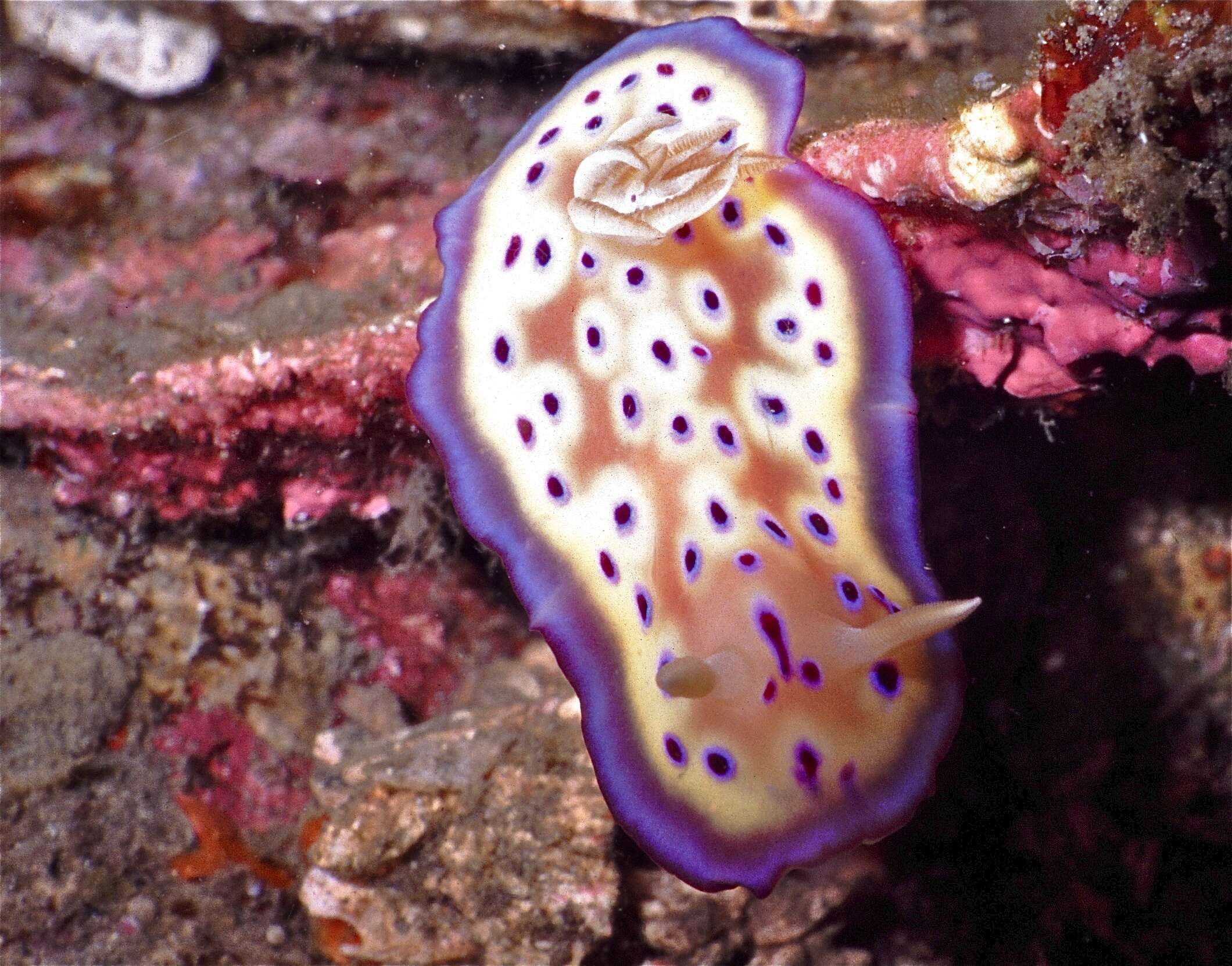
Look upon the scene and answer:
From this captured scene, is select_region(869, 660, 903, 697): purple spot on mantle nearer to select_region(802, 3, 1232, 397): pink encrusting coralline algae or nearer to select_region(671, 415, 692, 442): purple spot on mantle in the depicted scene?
select_region(671, 415, 692, 442): purple spot on mantle

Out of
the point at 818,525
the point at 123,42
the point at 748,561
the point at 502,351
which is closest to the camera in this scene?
the point at 748,561

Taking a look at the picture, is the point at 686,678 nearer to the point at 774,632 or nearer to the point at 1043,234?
the point at 774,632

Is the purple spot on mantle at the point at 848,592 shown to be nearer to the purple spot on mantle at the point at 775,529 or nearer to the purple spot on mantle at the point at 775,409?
the purple spot on mantle at the point at 775,529

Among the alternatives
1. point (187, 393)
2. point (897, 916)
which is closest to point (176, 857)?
point (187, 393)

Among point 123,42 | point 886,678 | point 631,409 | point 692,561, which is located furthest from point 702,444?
point 123,42

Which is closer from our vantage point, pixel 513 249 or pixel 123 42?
pixel 513 249

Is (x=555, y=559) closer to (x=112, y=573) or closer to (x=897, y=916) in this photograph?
(x=897, y=916)

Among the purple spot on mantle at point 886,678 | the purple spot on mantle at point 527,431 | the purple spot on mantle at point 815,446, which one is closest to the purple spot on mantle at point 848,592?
the purple spot on mantle at point 886,678
